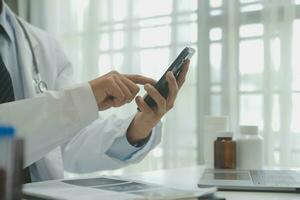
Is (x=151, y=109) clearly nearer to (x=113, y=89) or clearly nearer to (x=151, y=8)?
(x=113, y=89)

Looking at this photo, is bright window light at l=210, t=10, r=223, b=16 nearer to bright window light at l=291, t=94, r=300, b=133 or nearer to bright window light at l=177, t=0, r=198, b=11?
bright window light at l=177, t=0, r=198, b=11

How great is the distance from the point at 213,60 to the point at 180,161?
50 centimetres

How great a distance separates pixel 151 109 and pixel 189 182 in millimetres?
191

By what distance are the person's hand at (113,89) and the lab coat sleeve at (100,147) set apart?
0.17 meters

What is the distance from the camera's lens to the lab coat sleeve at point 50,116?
0.75 m

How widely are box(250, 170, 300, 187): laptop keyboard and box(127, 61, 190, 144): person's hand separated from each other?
0.26 m

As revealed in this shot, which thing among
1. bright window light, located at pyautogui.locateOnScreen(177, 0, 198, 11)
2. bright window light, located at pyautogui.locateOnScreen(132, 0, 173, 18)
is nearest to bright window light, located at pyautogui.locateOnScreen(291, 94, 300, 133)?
bright window light, located at pyautogui.locateOnScreen(177, 0, 198, 11)

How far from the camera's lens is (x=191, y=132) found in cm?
189

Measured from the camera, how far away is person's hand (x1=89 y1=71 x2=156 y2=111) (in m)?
0.80

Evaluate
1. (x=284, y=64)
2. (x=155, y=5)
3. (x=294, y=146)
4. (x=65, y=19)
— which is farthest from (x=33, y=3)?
(x=294, y=146)

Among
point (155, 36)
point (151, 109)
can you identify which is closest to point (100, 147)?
point (151, 109)

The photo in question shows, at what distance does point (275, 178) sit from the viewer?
2.93ft

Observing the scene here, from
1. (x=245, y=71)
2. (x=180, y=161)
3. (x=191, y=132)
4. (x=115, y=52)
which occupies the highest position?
(x=115, y=52)

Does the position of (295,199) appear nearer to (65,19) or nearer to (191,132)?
(191,132)
